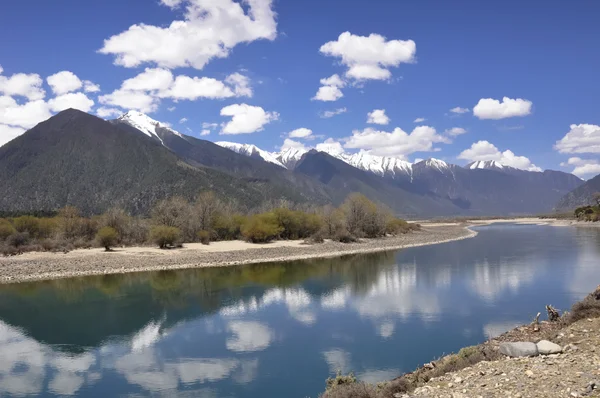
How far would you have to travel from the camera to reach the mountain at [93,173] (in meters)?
139

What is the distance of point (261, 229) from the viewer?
6825 cm

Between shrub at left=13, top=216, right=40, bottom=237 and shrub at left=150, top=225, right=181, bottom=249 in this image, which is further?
shrub at left=13, top=216, right=40, bottom=237

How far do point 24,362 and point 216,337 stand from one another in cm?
784

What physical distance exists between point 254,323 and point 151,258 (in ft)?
101

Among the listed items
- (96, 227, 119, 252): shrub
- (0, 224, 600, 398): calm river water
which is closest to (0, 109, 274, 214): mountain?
(96, 227, 119, 252): shrub

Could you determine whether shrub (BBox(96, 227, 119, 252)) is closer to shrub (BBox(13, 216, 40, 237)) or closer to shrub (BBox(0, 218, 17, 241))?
shrub (BBox(0, 218, 17, 241))

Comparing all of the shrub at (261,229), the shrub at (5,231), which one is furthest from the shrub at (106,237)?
the shrub at (261,229)

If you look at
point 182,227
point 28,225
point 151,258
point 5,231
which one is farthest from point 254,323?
point 28,225

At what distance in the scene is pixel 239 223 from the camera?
7538 cm

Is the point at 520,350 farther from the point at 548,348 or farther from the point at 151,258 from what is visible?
the point at 151,258

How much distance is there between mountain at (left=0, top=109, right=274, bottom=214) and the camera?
13900 cm

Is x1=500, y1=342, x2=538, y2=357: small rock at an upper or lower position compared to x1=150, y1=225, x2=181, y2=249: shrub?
lower

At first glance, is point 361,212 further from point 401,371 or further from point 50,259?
point 401,371

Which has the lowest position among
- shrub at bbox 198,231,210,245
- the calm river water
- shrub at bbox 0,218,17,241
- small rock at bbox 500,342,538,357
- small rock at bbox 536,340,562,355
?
the calm river water
